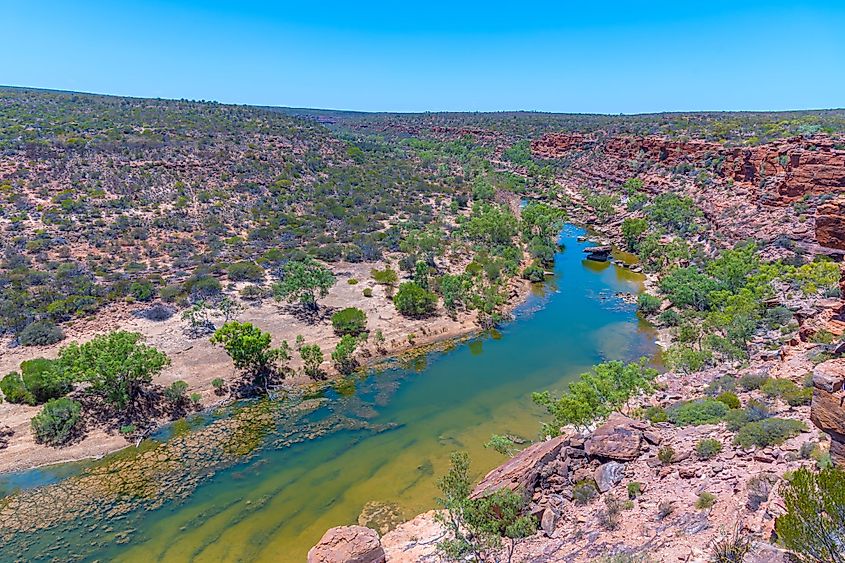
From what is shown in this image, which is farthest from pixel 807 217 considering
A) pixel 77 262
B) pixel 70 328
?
pixel 77 262

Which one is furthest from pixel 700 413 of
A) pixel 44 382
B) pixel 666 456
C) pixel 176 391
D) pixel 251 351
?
pixel 44 382

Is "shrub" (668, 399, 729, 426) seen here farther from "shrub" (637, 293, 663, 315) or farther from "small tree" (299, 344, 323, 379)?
"shrub" (637, 293, 663, 315)

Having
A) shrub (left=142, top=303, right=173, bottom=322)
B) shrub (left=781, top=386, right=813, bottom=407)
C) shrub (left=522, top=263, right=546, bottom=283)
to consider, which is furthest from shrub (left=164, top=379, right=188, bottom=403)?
shrub (left=522, top=263, right=546, bottom=283)

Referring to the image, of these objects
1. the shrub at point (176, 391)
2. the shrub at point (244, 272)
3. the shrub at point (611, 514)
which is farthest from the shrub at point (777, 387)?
the shrub at point (244, 272)

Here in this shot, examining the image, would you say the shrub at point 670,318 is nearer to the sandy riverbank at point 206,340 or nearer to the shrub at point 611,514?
the sandy riverbank at point 206,340

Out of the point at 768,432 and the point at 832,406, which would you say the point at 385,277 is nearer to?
the point at 768,432
